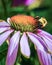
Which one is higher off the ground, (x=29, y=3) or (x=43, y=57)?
(x=29, y=3)

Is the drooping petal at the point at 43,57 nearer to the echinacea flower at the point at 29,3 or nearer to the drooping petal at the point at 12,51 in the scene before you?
the drooping petal at the point at 12,51

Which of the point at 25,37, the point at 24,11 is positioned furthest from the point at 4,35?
the point at 24,11

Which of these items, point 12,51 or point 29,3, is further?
point 29,3

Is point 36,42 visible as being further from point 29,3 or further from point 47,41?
point 29,3

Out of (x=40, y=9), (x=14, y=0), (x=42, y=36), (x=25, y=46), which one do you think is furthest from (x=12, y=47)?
(x=40, y=9)

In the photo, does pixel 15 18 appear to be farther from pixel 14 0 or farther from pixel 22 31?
pixel 14 0

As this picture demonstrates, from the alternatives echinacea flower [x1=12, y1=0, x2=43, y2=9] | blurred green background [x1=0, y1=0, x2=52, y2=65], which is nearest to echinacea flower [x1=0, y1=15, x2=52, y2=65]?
blurred green background [x1=0, y1=0, x2=52, y2=65]

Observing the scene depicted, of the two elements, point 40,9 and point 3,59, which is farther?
point 40,9

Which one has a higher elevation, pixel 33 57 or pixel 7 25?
pixel 7 25
